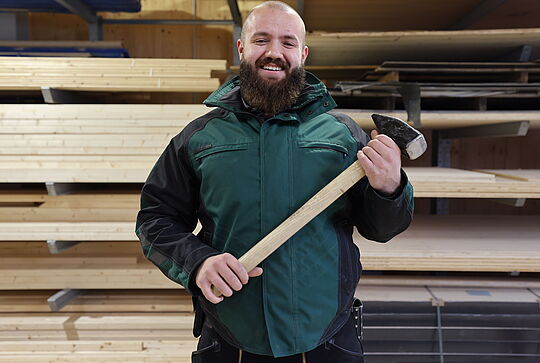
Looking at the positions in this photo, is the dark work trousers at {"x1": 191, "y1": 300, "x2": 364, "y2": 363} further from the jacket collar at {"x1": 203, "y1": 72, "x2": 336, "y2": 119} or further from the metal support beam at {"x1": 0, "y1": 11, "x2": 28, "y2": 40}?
the metal support beam at {"x1": 0, "y1": 11, "x2": 28, "y2": 40}

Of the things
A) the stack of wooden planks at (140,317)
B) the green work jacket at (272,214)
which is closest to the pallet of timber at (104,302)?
the stack of wooden planks at (140,317)

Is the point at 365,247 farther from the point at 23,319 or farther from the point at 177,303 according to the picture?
the point at 23,319

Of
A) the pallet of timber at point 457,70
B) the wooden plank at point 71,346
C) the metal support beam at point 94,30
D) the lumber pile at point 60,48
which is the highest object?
the metal support beam at point 94,30

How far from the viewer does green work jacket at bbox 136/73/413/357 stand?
4.28ft

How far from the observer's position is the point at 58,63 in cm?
280

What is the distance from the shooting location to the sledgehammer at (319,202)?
4.13 ft

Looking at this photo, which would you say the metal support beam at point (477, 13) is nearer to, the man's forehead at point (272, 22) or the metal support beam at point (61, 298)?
the man's forehead at point (272, 22)

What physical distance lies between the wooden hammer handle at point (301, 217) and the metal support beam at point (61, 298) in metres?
2.08

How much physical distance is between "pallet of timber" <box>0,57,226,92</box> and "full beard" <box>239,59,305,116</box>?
1505 mm

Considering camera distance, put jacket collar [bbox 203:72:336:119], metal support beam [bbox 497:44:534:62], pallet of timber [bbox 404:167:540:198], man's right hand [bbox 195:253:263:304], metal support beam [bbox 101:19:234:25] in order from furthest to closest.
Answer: metal support beam [bbox 101:19:234:25]
metal support beam [bbox 497:44:534:62]
pallet of timber [bbox 404:167:540:198]
jacket collar [bbox 203:72:336:119]
man's right hand [bbox 195:253:263:304]

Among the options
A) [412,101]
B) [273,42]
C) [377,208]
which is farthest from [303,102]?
[412,101]

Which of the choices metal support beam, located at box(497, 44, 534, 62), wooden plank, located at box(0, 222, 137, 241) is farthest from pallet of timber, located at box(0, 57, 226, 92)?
metal support beam, located at box(497, 44, 534, 62)

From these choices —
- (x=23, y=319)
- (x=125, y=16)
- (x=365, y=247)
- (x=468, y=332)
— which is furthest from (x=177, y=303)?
(x=125, y=16)

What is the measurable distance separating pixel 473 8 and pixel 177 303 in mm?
3223
